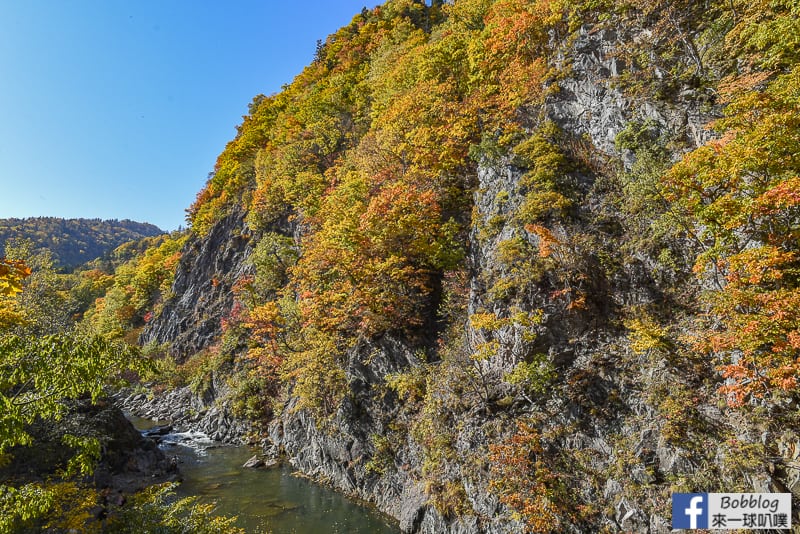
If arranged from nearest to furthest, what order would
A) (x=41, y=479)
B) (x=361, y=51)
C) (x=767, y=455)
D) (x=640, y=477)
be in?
(x=767, y=455), (x=640, y=477), (x=41, y=479), (x=361, y=51)

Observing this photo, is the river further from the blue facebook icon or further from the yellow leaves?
the yellow leaves

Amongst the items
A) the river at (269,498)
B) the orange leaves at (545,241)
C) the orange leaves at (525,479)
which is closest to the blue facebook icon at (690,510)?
the orange leaves at (525,479)

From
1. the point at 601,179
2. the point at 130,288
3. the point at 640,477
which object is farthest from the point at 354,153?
the point at 130,288

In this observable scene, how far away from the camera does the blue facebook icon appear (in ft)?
32.6

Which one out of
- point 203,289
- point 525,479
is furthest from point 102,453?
point 203,289

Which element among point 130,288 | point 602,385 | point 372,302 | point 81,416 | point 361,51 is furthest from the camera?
point 130,288

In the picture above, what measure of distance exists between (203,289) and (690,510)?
49.9 meters

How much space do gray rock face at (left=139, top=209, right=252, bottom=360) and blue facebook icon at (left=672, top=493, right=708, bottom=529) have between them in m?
39.7

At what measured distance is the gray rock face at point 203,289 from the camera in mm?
43531

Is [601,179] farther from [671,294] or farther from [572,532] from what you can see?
[572,532]

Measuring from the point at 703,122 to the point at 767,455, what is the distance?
486 inches

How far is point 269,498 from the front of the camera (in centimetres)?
1939

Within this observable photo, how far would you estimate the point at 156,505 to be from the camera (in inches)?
481

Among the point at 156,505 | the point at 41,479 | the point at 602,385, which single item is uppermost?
the point at 602,385
